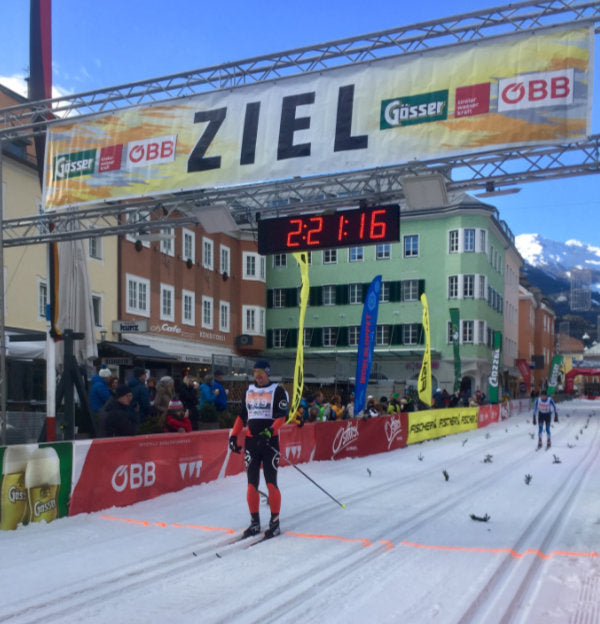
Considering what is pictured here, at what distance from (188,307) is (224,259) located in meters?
5.39

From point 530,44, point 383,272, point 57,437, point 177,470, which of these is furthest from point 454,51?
point 383,272

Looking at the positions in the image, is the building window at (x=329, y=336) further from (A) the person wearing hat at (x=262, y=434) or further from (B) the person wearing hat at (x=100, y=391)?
(A) the person wearing hat at (x=262, y=434)

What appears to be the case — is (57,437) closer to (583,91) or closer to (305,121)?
(305,121)

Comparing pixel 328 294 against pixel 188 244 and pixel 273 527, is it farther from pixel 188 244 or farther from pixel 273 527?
pixel 273 527

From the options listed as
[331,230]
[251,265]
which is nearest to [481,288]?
[251,265]

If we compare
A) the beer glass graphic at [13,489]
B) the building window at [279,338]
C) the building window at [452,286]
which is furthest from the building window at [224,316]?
the beer glass graphic at [13,489]

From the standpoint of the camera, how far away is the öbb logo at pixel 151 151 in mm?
12688

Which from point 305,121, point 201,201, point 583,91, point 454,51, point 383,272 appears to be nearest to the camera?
point 583,91

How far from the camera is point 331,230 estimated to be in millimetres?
11578

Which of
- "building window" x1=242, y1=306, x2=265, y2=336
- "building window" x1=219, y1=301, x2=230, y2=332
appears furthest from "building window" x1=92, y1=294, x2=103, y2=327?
"building window" x1=242, y1=306, x2=265, y2=336

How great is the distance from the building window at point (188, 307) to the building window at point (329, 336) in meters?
13.5

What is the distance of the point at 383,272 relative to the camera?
157ft

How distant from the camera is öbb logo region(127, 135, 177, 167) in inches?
500

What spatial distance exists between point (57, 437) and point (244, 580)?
7.10 metres
